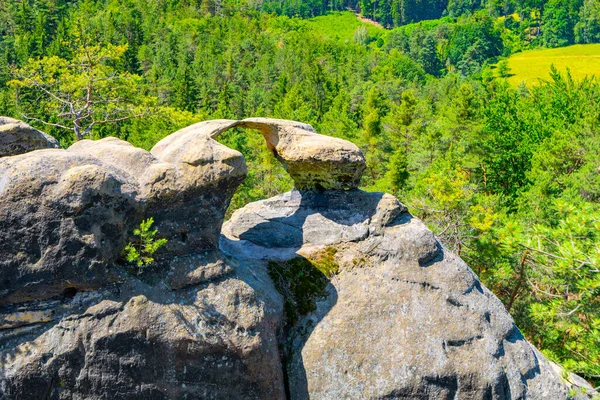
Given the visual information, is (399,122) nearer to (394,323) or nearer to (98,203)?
(394,323)

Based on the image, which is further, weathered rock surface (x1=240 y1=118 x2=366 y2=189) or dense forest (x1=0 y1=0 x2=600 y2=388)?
dense forest (x1=0 y1=0 x2=600 y2=388)

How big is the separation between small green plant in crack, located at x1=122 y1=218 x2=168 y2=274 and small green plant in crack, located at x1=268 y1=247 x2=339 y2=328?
10.3ft

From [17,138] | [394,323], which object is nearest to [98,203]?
[17,138]

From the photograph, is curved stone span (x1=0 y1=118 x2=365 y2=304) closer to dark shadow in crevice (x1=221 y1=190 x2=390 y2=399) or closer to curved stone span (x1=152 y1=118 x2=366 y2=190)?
curved stone span (x1=152 y1=118 x2=366 y2=190)

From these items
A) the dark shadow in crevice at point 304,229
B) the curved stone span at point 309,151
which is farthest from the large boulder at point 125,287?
the curved stone span at point 309,151

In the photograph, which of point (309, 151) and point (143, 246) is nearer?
point (143, 246)

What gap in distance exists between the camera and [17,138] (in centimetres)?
1093

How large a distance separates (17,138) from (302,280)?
699cm

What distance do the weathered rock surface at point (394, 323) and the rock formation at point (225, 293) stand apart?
3 cm

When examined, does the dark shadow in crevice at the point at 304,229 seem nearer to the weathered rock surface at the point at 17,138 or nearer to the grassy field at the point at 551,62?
the weathered rock surface at the point at 17,138

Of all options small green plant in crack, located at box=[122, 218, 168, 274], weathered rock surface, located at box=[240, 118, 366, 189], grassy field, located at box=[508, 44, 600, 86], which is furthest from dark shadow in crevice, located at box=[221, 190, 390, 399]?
grassy field, located at box=[508, 44, 600, 86]

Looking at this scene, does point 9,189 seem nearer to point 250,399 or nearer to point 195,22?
point 250,399

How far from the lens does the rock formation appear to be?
30.1 feet

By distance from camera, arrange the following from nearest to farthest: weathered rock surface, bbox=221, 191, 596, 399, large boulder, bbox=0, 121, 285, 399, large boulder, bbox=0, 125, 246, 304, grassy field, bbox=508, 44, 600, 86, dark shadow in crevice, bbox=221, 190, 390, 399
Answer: large boulder, bbox=0, 125, 246, 304, large boulder, bbox=0, 121, 285, 399, weathered rock surface, bbox=221, 191, 596, 399, dark shadow in crevice, bbox=221, 190, 390, 399, grassy field, bbox=508, 44, 600, 86
